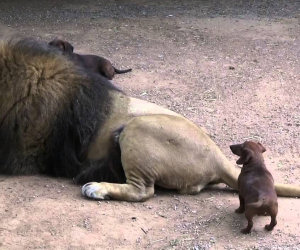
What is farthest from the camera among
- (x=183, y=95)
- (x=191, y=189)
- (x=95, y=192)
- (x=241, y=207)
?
(x=183, y=95)

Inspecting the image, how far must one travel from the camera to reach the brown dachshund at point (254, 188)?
159 inches

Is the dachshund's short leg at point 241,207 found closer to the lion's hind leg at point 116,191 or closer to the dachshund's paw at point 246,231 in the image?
the dachshund's paw at point 246,231

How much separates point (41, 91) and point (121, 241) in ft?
4.72

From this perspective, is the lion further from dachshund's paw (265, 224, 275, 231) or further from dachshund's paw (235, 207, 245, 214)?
dachshund's paw (265, 224, 275, 231)

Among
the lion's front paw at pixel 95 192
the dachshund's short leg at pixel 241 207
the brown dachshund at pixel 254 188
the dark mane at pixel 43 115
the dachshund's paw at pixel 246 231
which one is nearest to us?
the brown dachshund at pixel 254 188

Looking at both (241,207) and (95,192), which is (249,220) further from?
(95,192)

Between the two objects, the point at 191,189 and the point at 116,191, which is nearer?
the point at 116,191

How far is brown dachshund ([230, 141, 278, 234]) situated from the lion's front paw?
3.07 ft

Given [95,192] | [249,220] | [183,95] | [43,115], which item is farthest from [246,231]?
[183,95]

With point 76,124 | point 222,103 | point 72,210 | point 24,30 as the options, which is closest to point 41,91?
point 76,124

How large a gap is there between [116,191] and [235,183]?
87 cm

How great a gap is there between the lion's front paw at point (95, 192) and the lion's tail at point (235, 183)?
2.88 feet

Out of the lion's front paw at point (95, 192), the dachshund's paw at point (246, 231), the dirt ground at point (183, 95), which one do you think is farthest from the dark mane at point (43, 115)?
the dachshund's paw at point (246, 231)

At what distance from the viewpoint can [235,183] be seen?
15.4 ft
